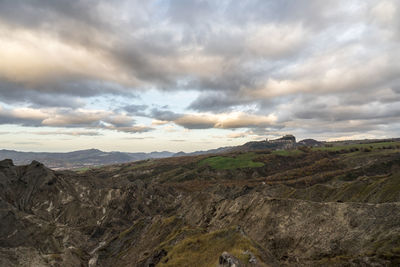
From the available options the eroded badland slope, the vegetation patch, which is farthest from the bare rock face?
the vegetation patch

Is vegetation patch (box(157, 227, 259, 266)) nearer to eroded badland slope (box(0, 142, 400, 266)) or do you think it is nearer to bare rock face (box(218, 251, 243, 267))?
eroded badland slope (box(0, 142, 400, 266))

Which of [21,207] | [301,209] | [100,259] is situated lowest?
[100,259]

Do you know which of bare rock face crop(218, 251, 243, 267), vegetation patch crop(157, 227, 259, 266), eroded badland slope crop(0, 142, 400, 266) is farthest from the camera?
eroded badland slope crop(0, 142, 400, 266)

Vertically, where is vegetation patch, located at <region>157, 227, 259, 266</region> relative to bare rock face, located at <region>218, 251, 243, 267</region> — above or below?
below

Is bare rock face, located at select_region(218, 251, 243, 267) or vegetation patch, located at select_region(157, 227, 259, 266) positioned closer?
bare rock face, located at select_region(218, 251, 243, 267)

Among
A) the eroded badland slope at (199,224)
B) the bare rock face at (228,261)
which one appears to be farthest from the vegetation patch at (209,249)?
the bare rock face at (228,261)

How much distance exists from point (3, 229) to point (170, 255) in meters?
63.4

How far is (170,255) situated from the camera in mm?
46688

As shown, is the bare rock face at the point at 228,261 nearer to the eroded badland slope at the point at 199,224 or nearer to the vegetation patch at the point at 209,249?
the eroded badland slope at the point at 199,224

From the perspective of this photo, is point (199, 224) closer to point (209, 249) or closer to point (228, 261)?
point (209, 249)

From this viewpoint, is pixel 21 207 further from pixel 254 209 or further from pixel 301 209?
pixel 301 209

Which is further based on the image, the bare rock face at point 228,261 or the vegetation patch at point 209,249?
the vegetation patch at point 209,249

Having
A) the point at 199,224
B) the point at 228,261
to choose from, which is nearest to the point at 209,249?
the point at 228,261

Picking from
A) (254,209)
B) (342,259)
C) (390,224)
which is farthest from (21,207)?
(390,224)
